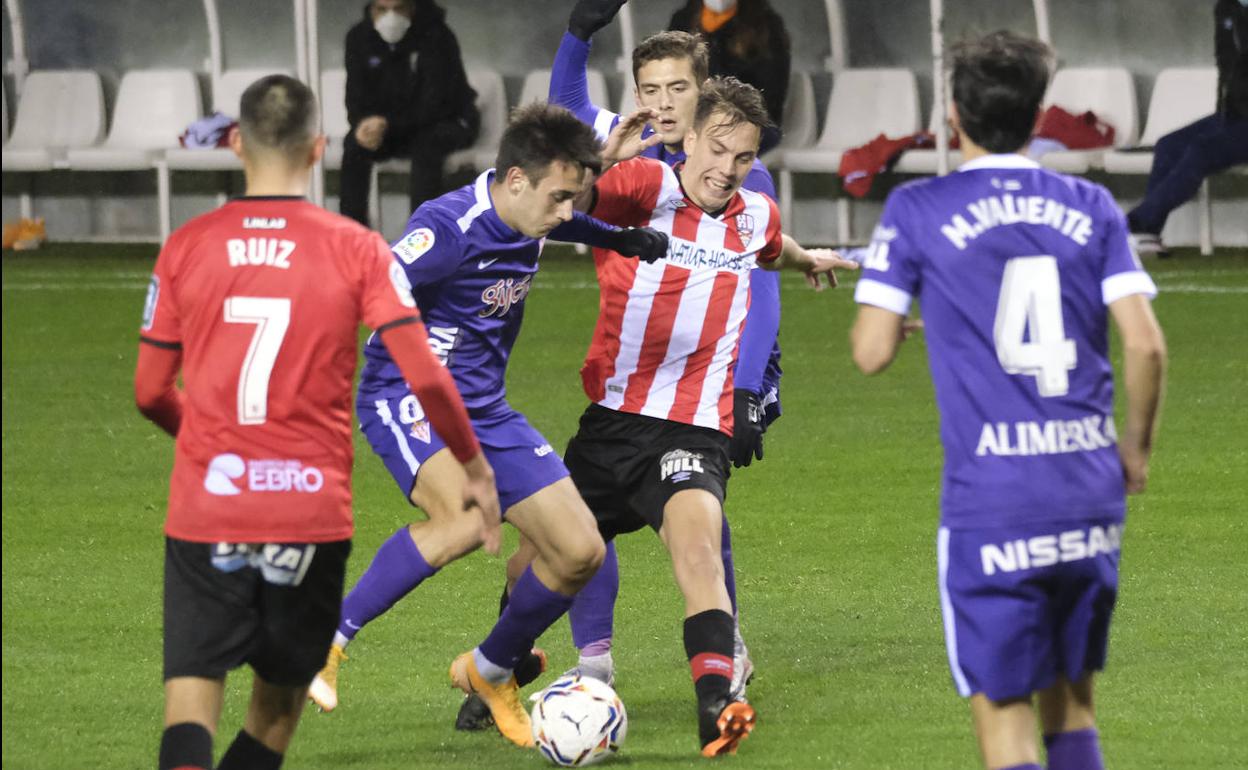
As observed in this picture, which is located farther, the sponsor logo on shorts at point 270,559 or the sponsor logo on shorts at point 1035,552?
the sponsor logo on shorts at point 270,559

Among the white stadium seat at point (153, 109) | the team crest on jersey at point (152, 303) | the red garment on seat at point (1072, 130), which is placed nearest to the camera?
the team crest on jersey at point (152, 303)

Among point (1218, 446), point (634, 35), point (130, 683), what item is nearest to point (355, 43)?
point (634, 35)

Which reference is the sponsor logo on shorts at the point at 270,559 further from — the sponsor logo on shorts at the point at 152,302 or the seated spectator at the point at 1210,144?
the seated spectator at the point at 1210,144

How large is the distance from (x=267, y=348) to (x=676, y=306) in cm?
188

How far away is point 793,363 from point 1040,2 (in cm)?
595

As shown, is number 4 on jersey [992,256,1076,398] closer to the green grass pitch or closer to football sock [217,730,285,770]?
the green grass pitch

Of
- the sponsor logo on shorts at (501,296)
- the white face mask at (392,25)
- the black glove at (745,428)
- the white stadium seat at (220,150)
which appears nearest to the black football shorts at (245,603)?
the sponsor logo on shorts at (501,296)

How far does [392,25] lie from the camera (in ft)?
49.4

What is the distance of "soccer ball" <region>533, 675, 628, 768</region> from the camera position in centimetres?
469

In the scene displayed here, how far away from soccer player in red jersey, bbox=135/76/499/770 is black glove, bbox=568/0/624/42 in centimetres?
219

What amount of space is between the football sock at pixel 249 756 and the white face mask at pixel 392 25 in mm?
11499

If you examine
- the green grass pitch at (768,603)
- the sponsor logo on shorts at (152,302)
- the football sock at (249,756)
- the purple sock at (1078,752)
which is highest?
the sponsor logo on shorts at (152,302)

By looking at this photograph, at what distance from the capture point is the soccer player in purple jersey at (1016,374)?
3537 millimetres

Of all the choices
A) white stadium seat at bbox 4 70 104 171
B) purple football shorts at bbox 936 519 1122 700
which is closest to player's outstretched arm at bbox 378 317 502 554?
purple football shorts at bbox 936 519 1122 700
